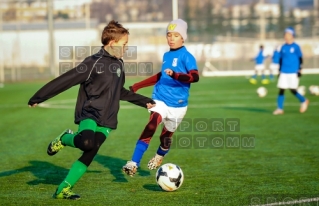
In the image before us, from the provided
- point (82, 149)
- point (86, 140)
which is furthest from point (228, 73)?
point (86, 140)

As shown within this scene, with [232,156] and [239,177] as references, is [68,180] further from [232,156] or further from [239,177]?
[232,156]

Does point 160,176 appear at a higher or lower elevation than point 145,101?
lower

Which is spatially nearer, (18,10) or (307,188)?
(307,188)

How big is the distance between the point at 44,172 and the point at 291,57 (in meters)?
10.4

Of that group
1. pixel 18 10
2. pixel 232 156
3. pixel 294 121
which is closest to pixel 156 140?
pixel 232 156

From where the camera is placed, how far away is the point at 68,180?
710 centimetres

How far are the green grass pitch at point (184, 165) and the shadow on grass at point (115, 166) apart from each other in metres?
0.02

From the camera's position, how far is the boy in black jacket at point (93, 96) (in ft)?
23.2

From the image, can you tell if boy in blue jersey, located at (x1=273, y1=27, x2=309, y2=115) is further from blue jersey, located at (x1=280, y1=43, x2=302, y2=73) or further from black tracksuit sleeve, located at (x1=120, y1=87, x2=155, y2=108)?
black tracksuit sleeve, located at (x1=120, y1=87, x2=155, y2=108)

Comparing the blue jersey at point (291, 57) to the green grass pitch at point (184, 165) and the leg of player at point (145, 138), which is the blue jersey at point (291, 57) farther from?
the leg of player at point (145, 138)

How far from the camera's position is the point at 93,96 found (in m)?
7.29

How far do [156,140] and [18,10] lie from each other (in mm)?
39255

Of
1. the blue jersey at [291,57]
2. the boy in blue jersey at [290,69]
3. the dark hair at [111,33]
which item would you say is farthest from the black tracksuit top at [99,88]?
the blue jersey at [291,57]

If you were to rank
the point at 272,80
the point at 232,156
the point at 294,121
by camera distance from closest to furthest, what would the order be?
the point at 232,156 < the point at 294,121 < the point at 272,80
